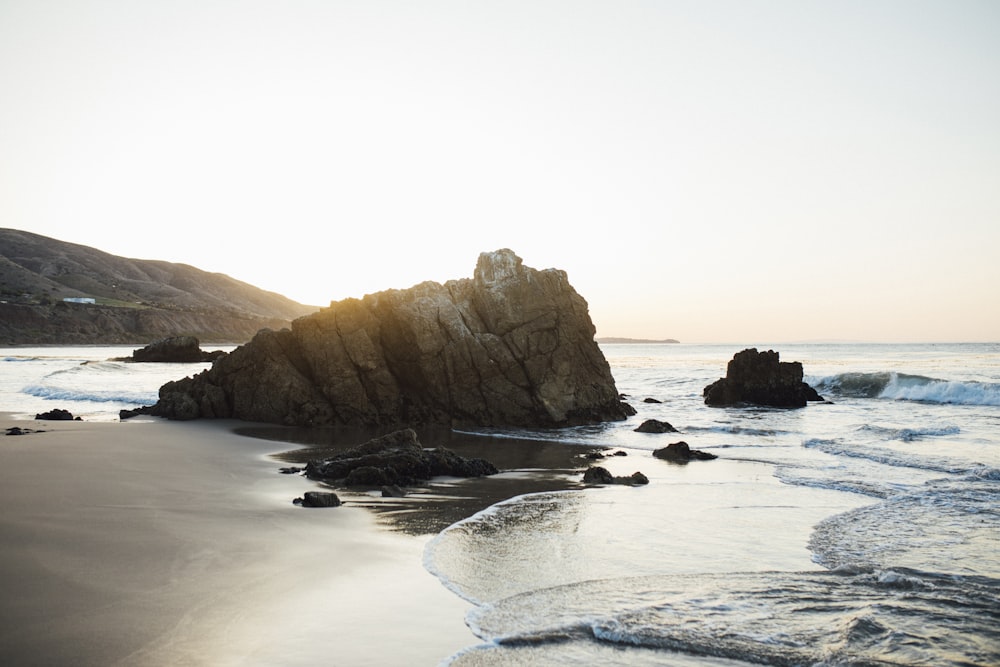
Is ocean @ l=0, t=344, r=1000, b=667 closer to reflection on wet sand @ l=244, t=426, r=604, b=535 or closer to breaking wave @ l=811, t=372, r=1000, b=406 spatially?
reflection on wet sand @ l=244, t=426, r=604, b=535

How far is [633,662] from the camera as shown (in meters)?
5.67

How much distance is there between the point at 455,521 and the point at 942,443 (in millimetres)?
16876

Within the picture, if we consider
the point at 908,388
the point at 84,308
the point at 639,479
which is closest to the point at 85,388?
the point at 639,479

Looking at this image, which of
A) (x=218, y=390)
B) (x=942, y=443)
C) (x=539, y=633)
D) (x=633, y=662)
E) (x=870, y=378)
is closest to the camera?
(x=633, y=662)

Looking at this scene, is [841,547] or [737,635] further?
[841,547]

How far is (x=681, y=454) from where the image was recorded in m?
17.8

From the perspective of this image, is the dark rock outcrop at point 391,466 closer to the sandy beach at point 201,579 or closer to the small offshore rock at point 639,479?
the sandy beach at point 201,579

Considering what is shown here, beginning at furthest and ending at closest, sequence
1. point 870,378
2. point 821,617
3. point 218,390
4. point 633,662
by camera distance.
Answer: point 870,378 → point 218,390 → point 821,617 → point 633,662

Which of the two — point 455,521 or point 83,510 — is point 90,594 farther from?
point 455,521

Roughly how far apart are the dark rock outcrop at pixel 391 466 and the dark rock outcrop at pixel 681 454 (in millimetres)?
5154

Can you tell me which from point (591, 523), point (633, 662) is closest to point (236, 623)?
point (633, 662)

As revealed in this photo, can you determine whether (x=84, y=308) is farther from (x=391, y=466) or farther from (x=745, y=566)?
(x=745, y=566)

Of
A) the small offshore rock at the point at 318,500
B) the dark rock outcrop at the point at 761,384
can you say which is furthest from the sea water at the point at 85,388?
the dark rock outcrop at the point at 761,384

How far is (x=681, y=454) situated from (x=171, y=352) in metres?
50.8
